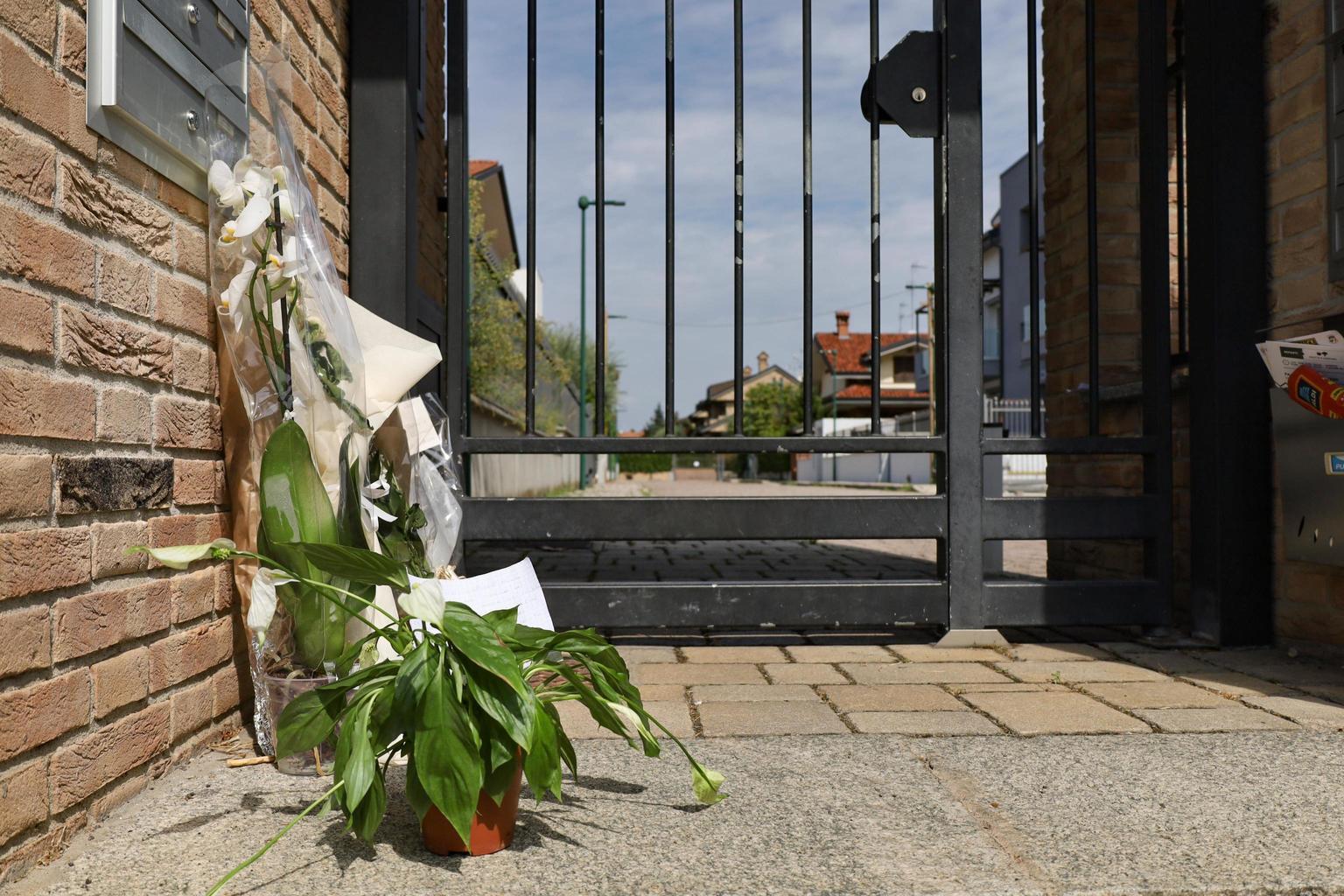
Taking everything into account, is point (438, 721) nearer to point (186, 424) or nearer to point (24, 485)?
point (24, 485)

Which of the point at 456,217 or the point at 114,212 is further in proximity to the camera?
the point at 456,217

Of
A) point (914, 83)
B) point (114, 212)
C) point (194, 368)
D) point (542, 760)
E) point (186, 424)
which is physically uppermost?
point (914, 83)

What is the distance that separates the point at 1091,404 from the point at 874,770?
210 centimetres

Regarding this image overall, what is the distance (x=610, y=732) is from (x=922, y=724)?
760 millimetres

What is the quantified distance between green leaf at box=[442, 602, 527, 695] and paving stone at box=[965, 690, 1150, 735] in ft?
4.60

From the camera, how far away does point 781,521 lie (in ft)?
11.5

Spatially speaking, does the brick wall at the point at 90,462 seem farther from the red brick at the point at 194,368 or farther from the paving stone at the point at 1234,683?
the paving stone at the point at 1234,683

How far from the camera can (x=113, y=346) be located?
1.81 meters

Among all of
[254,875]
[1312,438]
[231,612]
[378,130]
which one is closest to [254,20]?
[378,130]

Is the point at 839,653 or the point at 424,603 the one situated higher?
the point at 424,603

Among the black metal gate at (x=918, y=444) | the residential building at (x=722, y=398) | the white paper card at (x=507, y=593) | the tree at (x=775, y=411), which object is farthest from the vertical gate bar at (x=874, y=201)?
the residential building at (x=722, y=398)

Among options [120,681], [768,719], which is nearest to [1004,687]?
[768,719]

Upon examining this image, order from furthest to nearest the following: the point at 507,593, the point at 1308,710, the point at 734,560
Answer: the point at 734,560
the point at 1308,710
the point at 507,593

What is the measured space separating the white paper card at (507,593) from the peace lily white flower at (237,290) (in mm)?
748
